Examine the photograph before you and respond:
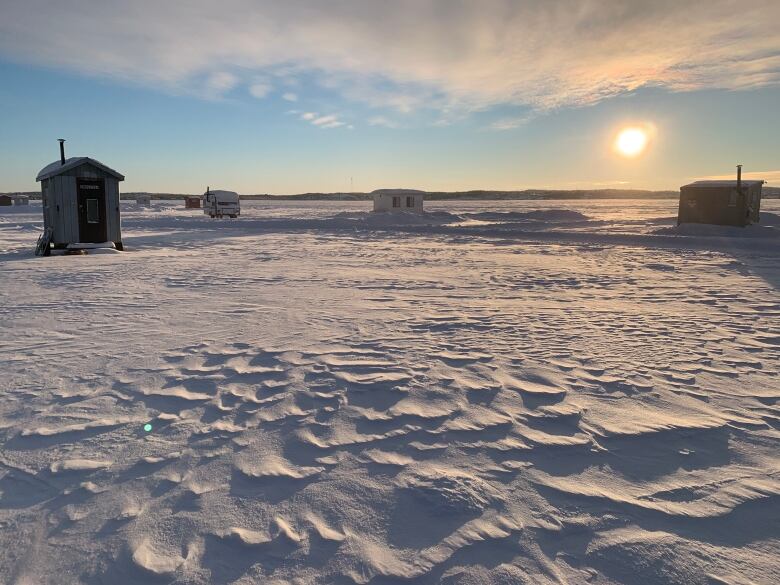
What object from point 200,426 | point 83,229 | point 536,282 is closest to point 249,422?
point 200,426

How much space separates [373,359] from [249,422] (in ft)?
5.71

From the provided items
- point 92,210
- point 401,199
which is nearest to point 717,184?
point 401,199

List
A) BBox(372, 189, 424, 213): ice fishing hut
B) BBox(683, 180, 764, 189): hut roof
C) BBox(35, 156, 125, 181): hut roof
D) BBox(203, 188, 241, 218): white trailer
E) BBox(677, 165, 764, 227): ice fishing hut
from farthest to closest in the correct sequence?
BBox(372, 189, 424, 213): ice fishing hut
BBox(203, 188, 241, 218): white trailer
BBox(683, 180, 764, 189): hut roof
BBox(677, 165, 764, 227): ice fishing hut
BBox(35, 156, 125, 181): hut roof

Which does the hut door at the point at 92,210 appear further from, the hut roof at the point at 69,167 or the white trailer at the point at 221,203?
the white trailer at the point at 221,203

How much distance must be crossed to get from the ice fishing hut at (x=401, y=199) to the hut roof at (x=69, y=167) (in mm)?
30373

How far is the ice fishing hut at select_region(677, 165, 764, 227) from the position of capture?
25.0 meters

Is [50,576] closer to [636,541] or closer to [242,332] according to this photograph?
[636,541]

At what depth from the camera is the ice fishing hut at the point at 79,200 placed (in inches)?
600

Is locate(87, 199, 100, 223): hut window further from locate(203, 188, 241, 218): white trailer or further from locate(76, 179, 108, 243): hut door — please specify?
locate(203, 188, 241, 218): white trailer

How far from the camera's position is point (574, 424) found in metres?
3.78

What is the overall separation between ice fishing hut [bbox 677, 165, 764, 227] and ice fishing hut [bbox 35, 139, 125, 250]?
92.7 feet

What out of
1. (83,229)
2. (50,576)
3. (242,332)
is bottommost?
(50,576)

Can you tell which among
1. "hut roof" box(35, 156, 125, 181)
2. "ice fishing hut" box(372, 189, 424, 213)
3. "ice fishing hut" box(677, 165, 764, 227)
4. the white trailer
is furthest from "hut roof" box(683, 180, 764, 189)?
the white trailer

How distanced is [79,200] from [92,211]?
0.50 meters
